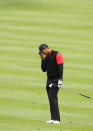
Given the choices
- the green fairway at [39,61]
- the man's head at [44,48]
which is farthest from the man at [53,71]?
the green fairway at [39,61]

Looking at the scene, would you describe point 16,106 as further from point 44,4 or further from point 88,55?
point 44,4

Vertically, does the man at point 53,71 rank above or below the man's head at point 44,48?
below

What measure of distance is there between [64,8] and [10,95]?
12.7 metres

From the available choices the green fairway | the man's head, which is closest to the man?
the man's head

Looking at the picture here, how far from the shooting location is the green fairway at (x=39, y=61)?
10836mm

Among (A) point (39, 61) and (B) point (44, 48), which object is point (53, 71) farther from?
(A) point (39, 61)

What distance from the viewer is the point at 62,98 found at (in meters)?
12.7

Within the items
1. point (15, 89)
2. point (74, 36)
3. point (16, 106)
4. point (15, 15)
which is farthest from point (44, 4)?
point (16, 106)

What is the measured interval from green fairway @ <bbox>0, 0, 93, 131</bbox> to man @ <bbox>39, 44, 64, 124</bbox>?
428 millimetres

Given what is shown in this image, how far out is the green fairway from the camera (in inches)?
427

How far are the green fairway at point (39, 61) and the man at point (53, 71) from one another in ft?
1.40

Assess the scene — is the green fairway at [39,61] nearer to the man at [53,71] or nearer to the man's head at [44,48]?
the man at [53,71]

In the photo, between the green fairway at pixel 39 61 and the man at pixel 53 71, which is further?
the green fairway at pixel 39 61

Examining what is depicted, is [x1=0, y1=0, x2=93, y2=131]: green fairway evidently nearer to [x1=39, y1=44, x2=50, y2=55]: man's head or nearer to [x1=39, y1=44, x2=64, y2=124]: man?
[x1=39, y1=44, x2=64, y2=124]: man
